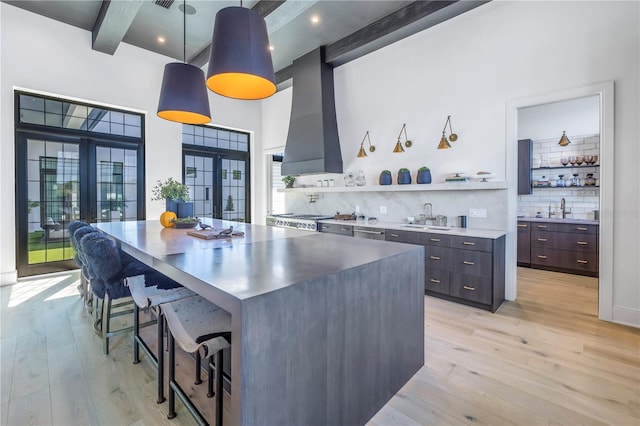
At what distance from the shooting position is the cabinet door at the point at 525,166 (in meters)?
5.33

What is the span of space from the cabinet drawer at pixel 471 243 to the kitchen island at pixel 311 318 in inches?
60.3

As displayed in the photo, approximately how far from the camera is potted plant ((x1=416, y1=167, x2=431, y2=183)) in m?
4.13

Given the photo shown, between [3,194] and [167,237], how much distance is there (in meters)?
3.49

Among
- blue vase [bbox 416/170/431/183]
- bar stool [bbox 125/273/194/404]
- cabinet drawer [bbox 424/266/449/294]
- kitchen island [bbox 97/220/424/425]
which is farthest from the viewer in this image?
blue vase [bbox 416/170/431/183]

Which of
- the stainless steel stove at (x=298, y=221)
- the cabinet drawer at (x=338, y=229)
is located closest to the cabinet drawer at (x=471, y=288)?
the cabinet drawer at (x=338, y=229)

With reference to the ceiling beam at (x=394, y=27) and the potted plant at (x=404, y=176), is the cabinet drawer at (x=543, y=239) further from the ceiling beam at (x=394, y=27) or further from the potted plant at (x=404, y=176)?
the ceiling beam at (x=394, y=27)

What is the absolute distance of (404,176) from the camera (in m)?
4.34

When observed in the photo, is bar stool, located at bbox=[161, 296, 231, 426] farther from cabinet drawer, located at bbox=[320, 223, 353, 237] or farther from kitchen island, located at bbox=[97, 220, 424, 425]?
cabinet drawer, located at bbox=[320, 223, 353, 237]

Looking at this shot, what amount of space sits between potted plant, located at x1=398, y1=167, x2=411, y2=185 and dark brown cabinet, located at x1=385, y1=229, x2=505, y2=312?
928 mm

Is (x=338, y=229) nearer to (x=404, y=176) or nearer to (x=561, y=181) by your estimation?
(x=404, y=176)

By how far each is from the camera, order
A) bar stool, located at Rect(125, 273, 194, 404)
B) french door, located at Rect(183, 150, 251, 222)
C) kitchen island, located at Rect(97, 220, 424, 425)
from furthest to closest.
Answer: french door, located at Rect(183, 150, 251, 222) → bar stool, located at Rect(125, 273, 194, 404) → kitchen island, located at Rect(97, 220, 424, 425)

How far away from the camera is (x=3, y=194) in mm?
4145

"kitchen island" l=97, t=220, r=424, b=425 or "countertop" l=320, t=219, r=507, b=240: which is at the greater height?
"countertop" l=320, t=219, r=507, b=240

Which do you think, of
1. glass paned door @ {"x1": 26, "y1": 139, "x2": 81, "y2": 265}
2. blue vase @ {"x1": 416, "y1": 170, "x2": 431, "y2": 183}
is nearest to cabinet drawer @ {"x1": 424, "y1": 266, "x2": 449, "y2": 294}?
blue vase @ {"x1": 416, "y1": 170, "x2": 431, "y2": 183}
